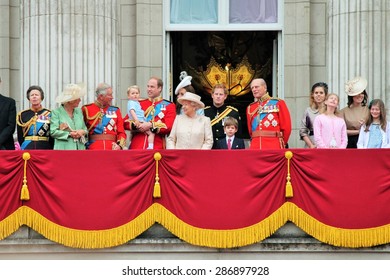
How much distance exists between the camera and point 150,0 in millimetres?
23000

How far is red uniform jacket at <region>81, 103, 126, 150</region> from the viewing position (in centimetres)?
1825

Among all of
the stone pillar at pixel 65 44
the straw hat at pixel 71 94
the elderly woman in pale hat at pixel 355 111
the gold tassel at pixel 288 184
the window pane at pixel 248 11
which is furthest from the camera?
the window pane at pixel 248 11

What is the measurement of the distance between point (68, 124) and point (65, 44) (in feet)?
11.4

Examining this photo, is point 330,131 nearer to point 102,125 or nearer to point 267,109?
point 267,109

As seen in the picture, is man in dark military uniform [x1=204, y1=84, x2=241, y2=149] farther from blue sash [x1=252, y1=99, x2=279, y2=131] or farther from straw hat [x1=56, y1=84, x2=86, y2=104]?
straw hat [x1=56, y1=84, x2=86, y2=104]

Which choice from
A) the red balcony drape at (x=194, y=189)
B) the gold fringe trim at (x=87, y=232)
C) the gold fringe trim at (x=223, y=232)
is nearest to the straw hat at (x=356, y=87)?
the red balcony drape at (x=194, y=189)

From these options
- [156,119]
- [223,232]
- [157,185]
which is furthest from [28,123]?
[223,232]

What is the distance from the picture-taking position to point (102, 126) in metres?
18.2

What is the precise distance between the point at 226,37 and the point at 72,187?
23.7 feet

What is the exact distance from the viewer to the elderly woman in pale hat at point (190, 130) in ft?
57.8

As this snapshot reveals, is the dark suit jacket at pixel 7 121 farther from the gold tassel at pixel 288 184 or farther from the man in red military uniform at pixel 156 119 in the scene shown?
the gold tassel at pixel 288 184

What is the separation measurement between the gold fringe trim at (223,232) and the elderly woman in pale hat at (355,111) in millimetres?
2314

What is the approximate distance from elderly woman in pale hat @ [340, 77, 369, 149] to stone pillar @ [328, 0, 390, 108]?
89.9 inches
